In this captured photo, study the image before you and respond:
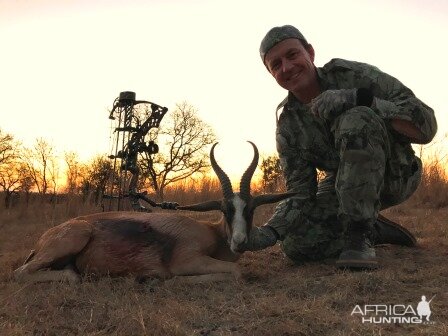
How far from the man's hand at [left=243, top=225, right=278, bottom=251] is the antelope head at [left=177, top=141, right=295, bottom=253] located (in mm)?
65

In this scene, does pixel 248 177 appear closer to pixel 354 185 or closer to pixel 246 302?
pixel 354 185

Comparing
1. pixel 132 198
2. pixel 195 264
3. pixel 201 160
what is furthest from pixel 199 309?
pixel 201 160

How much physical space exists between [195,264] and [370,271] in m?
1.47

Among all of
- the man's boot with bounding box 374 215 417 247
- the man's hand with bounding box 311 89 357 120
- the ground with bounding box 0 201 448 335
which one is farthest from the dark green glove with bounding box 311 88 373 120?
the man's boot with bounding box 374 215 417 247

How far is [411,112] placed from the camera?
3852 mm

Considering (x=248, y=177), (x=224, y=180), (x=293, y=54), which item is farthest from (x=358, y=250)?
(x=293, y=54)

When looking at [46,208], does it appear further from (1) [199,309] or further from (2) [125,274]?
(1) [199,309]

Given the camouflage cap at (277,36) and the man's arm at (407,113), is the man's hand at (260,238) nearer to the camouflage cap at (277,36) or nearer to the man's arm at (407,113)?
the man's arm at (407,113)

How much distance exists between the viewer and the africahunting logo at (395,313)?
260cm

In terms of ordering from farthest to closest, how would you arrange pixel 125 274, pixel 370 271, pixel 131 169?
pixel 131 169 → pixel 125 274 → pixel 370 271

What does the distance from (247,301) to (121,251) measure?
152 centimetres

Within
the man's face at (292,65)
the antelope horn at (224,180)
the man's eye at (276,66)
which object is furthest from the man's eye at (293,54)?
the antelope horn at (224,180)

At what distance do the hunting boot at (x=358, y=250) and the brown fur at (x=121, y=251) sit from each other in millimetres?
947

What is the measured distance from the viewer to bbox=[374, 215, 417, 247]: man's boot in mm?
4961
